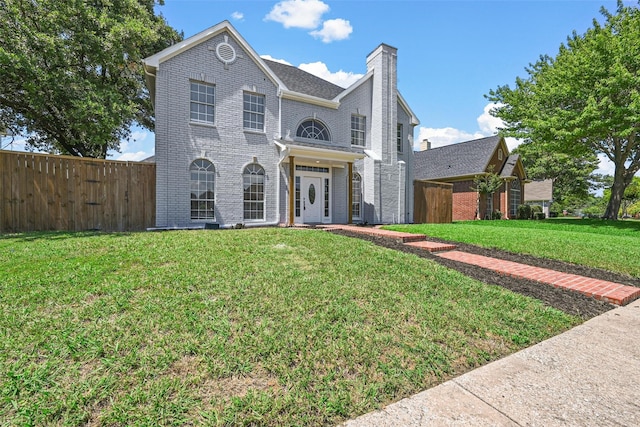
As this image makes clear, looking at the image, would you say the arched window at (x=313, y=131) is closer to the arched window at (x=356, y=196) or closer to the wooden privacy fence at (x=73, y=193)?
the arched window at (x=356, y=196)

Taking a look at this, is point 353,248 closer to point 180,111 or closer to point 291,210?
point 291,210

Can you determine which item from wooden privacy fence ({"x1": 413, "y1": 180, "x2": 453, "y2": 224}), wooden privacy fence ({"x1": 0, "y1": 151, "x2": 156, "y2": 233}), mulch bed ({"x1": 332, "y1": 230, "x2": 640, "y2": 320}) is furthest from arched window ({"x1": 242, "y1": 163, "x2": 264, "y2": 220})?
wooden privacy fence ({"x1": 413, "y1": 180, "x2": 453, "y2": 224})

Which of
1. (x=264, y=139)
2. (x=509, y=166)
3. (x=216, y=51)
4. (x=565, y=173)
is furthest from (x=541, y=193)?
(x=216, y=51)

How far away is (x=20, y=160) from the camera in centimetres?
Answer: 851

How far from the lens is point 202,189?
36.7 feet

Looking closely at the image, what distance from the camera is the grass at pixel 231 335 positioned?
2.18 m

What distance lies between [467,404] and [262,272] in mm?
3211

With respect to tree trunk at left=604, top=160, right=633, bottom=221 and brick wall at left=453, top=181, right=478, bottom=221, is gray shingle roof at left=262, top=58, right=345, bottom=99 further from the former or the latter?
tree trunk at left=604, top=160, right=633, bottom=221

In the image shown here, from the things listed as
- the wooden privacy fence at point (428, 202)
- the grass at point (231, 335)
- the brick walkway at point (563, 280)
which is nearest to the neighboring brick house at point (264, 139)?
the wooden privacy fence at point (428, 202)

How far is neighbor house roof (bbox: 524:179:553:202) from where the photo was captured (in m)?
34.6

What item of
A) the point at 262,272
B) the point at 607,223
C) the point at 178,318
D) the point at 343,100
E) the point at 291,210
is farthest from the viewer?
the point at 607,223

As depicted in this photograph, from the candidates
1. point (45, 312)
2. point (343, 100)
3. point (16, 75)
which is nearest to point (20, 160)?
point (16, 75)

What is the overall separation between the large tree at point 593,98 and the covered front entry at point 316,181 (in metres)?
10.7

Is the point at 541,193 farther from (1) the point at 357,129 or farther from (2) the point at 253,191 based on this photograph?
(2) the point at 253,191
